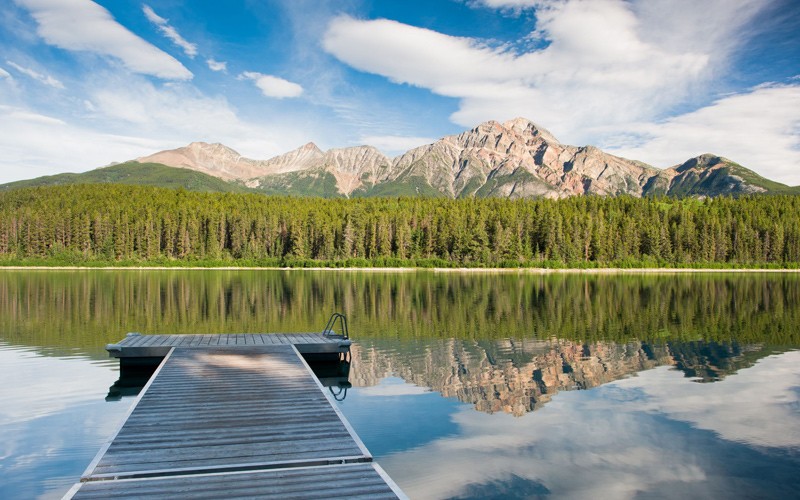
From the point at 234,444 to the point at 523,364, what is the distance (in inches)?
645

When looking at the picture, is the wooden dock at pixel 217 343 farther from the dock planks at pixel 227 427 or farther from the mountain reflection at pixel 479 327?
the dock planks at pixel 227 427

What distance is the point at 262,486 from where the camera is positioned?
9.48 metres

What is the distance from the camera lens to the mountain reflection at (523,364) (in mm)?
21078

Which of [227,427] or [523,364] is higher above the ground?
[227,427]

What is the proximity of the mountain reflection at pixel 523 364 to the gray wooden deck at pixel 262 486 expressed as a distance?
9584mm

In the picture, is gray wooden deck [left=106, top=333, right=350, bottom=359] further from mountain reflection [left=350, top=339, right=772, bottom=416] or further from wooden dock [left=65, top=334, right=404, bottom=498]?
wooden dock [left=65, top=334, right=404, bottom=498]

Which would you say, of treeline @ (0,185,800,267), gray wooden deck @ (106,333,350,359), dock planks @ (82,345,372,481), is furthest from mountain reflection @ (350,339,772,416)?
treeline @ (0,185,800,267)

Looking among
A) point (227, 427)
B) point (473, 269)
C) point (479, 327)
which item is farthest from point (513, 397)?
point (473, 269)

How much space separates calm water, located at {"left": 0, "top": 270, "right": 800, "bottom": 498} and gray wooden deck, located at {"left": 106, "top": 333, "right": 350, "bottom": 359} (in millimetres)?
1182

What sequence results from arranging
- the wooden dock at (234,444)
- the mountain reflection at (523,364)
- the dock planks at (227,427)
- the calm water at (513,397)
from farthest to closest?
the mountain reflection at (523,364) → the calm water at (513,397) → the dock planks at (227,427) → the wooden dock at (234,444)

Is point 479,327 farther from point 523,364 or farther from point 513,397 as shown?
point 513,397

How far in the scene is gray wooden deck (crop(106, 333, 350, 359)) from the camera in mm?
23609

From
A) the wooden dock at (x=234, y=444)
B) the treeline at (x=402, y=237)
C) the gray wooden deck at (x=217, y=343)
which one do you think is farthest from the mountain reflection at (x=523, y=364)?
the treeline at (x=402, y=237)

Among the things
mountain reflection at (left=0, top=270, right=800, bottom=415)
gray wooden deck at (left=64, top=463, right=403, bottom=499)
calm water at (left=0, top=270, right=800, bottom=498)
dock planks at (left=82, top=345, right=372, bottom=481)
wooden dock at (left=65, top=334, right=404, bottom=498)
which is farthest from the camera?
mountain reflection at (left=0, top=270, right=800, bottom=415)
